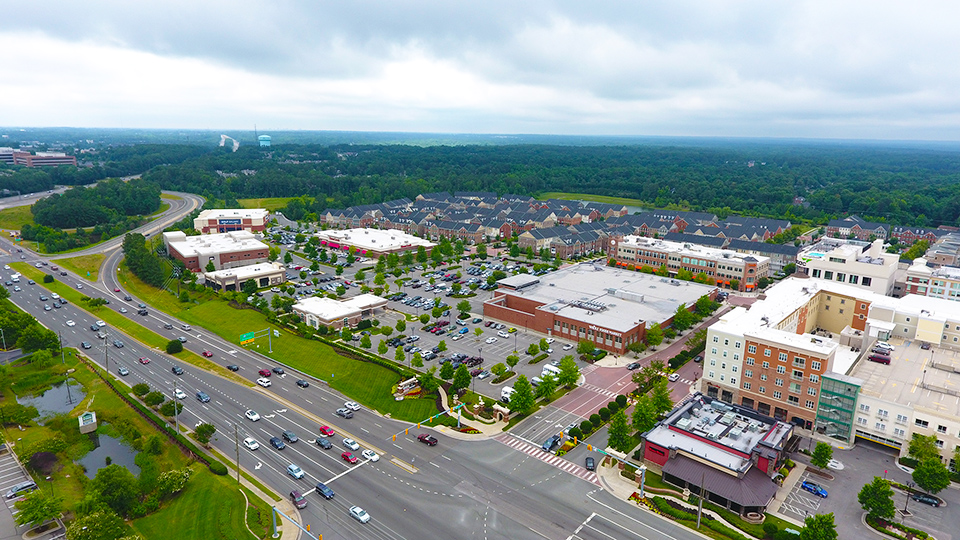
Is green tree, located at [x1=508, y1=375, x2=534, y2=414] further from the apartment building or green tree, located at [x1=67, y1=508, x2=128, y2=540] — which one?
the apartment building

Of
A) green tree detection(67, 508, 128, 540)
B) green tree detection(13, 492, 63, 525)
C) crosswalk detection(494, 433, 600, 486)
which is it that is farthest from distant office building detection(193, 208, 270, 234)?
green tree detection(67, 508, 128, 540)

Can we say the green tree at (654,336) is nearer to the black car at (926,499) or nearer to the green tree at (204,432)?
the black car at (926,499)

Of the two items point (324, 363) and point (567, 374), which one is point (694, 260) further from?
point (324, 363)

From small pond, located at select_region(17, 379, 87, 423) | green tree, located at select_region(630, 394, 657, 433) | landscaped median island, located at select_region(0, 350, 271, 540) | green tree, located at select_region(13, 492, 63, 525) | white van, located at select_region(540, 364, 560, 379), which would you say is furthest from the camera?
white van, located at select_region(540, 364, 560, 379)

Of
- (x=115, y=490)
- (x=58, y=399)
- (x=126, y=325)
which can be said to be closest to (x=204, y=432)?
(x=115, y=490)

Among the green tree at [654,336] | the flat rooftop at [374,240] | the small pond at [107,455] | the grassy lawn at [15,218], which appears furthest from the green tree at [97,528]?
the grassy lawn at [15,218]

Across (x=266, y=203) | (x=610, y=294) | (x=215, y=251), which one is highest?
(x=266, y=203)
